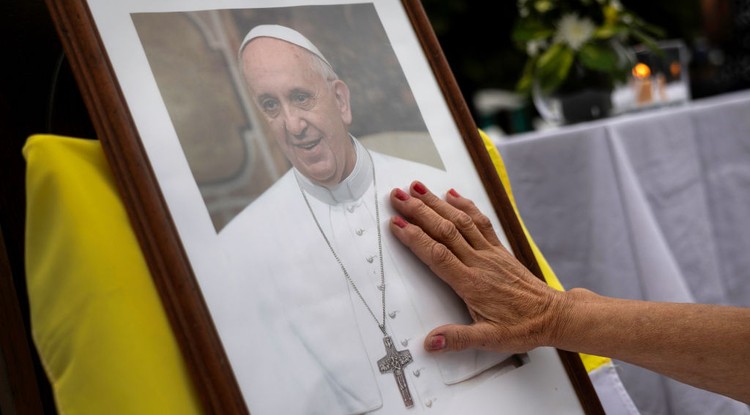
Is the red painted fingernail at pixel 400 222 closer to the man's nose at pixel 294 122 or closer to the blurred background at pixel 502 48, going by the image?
the man's nose at pixel 294 122

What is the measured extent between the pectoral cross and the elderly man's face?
19cm

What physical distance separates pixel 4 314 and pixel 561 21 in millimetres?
1521

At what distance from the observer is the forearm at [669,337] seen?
859 millimetres

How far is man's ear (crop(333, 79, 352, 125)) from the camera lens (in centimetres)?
88

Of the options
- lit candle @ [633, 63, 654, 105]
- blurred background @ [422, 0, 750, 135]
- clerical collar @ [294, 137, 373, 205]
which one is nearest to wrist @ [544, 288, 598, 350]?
clerical collar @ [294, 137, 373, 205]

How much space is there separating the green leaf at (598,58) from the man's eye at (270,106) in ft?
4.05

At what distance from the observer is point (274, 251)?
0.74 meters

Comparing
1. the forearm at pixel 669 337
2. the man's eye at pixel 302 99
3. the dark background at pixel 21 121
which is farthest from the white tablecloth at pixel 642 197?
the dark background at pixel 21 121

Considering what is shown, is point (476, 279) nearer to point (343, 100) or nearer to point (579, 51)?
point (343, 100)

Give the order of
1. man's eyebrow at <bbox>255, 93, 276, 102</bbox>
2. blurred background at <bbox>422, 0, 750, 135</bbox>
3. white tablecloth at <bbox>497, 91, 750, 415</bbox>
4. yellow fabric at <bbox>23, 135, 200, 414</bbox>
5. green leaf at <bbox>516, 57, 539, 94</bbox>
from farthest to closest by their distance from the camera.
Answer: blurred background at <bbox>422, 0, 750, 135</bbox>, green leaf at <bbox>516, 57, 539, 94</bbox>, white tablecloth at <bbox>497, 91, 750, 415</bbox>, man's eyebrow at <bbox>255, 93, 276, 102</bbox>, yellow fabric at <bbox>23, 135, 200, 414</bbox>

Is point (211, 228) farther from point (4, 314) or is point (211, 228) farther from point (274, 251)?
point (4, 314)

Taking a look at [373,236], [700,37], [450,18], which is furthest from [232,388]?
[700,37]

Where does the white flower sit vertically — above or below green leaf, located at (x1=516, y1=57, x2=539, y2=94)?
above

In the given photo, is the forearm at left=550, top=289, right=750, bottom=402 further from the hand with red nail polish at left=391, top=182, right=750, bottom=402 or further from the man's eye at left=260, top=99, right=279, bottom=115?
the man's eye at left=260, top=99, right=279, bottom=115
